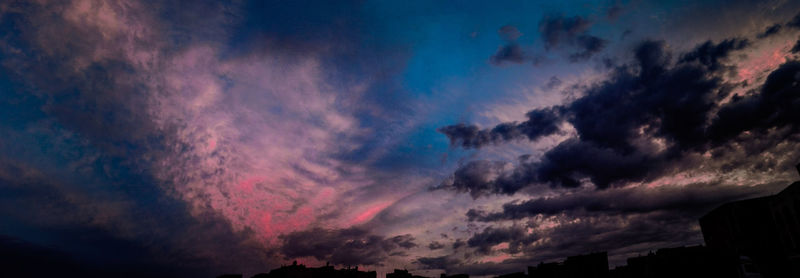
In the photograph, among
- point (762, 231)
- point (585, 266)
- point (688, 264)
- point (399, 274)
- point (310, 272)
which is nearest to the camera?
point (762, 231)

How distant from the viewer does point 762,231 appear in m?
42.1

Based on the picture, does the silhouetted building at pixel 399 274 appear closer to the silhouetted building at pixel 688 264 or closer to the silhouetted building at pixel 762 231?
the silhouetted building at pixel 688 264

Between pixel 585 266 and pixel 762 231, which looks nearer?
pixel 762 231

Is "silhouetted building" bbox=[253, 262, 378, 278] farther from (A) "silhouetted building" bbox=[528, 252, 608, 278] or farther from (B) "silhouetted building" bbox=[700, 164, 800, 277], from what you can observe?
(B) "silhouetted building" bbox=[700, 164, 800, 277]

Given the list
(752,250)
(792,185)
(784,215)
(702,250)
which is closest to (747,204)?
(752,250)

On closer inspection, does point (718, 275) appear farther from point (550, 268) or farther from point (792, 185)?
point (550, 268)

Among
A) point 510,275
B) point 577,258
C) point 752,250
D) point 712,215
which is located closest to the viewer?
point 752,250

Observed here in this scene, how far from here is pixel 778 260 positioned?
128 feet

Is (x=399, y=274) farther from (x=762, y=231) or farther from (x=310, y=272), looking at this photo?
(x=762, y=231)

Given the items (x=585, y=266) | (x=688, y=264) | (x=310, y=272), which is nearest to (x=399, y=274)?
(x=310, y=272)

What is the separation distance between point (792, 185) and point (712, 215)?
21.3 meters

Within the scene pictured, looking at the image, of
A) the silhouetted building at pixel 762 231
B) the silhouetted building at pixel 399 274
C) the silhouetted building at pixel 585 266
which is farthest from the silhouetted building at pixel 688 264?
the silhouetted building at pixel 399 274

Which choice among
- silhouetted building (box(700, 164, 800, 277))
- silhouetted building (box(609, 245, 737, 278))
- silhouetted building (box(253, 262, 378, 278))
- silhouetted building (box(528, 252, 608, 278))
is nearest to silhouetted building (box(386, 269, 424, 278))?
silhouetted building (box(253, 262, 378, 278))

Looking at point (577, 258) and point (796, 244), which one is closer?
point (796, 244)
